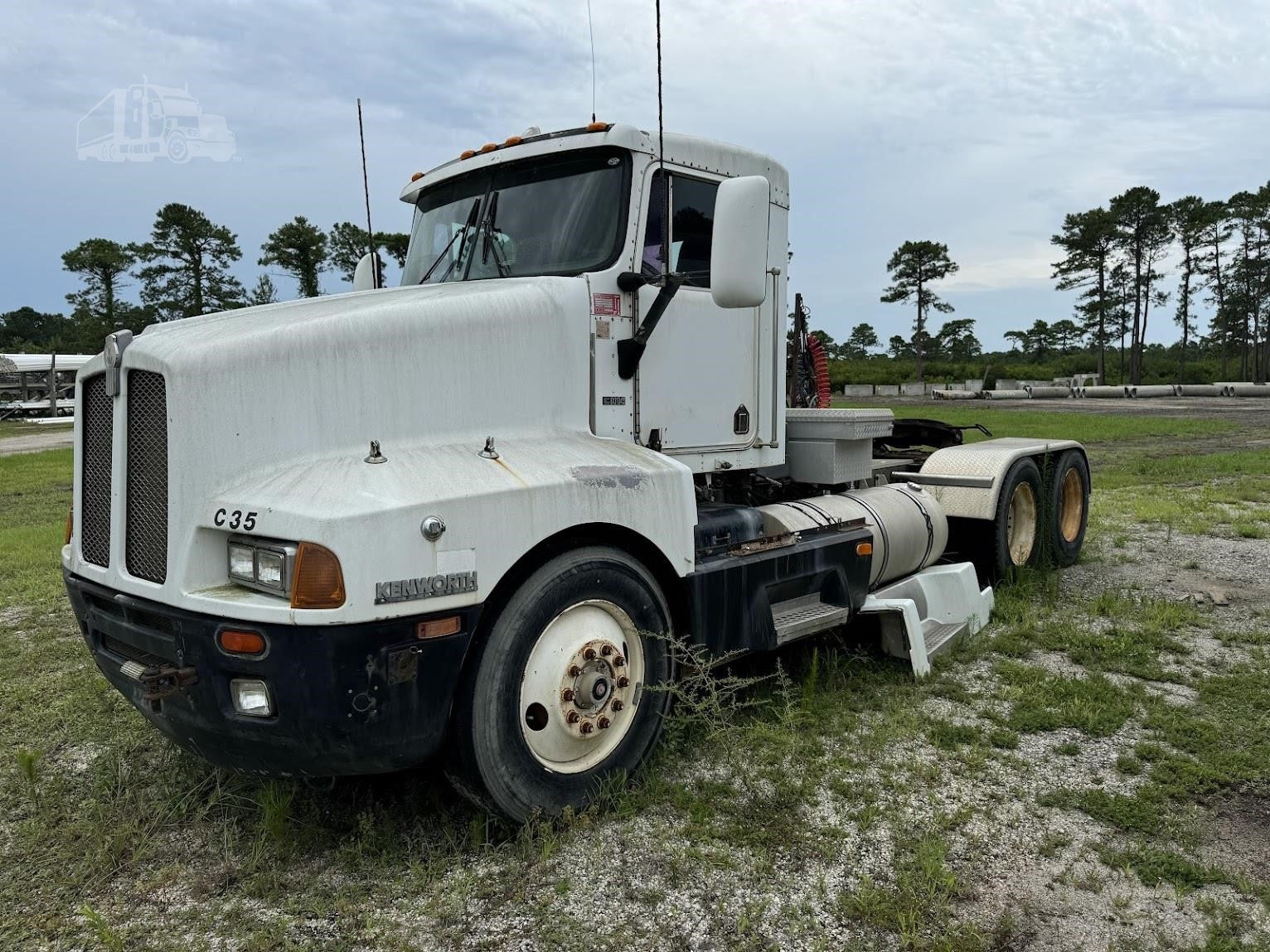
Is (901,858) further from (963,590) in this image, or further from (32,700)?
(32,700)

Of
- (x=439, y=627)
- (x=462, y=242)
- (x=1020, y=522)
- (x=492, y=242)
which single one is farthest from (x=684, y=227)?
(x=1020, y=522)

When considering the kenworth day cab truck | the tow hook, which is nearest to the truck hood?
the kenworth day cab truck

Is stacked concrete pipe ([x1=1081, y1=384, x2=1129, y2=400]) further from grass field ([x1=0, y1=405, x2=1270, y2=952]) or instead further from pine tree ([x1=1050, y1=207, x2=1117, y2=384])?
grass field ([x1=0, y1=405, x2=1270, y2=952])

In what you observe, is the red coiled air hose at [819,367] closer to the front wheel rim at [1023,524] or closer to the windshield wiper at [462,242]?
the front wheel rim at [1023,524]

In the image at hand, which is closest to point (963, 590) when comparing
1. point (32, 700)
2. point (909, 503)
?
point (909, 503)

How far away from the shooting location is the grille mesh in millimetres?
3396

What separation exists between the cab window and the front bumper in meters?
2.00

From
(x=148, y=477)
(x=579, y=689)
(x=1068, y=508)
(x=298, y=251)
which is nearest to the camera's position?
(x=148, y=477)

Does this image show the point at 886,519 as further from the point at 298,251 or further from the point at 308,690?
the point at 298,251

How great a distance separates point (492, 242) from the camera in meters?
4.31

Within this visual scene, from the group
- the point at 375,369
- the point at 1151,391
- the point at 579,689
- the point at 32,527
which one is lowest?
the point at 32,527

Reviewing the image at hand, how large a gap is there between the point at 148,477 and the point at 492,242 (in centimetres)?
189

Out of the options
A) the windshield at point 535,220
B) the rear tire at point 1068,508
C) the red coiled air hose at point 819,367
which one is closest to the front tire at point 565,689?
the windshield at point 535,220

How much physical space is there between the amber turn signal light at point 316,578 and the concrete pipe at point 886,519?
95.3 inches
